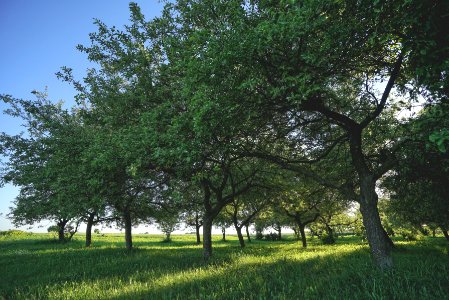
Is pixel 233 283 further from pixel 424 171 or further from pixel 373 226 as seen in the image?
pixel 424 171

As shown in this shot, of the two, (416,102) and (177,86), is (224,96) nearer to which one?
(177,86)

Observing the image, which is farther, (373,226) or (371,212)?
(371,212)

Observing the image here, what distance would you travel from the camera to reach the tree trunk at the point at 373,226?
32.1ft

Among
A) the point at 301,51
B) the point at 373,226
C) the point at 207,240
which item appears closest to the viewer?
the point at 301,51

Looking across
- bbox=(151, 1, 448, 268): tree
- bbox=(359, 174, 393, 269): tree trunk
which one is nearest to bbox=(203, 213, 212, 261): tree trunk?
bbox=(151, 1, 448, 268): tree

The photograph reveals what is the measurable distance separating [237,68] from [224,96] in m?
1.02

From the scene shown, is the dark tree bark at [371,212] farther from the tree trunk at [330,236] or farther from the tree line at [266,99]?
the tree trunk at [330,236]

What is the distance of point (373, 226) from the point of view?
33.5 feet

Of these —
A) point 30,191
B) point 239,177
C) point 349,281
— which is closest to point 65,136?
point 239,177

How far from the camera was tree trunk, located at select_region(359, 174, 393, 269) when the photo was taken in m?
9.79

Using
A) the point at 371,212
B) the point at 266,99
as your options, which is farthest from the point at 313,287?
the point at 266,99

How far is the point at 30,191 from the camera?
30.6 meters

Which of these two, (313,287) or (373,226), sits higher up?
(373,226)

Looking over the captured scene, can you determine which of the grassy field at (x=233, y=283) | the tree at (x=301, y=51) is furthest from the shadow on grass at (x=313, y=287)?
the tree at (x=301, y=51)
